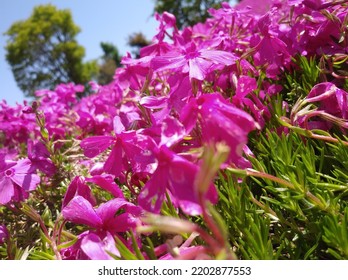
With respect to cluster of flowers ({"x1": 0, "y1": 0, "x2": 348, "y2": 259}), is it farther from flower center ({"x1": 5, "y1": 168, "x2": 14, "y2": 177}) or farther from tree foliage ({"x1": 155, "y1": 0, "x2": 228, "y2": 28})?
tree foliage ({"x1": 155, "y1": 0, "x2": 228, "y2": 28})

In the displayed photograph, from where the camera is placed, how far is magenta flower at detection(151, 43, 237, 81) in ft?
3.59

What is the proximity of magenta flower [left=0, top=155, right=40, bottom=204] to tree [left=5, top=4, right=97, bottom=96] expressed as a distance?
30319 mm

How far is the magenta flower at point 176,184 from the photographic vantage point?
0.58 m

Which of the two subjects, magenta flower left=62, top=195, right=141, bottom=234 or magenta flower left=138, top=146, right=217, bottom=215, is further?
magenta flower left=62, top=195, right=141, bottom=234

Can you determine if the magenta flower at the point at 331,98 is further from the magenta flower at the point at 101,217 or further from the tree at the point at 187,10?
the tree at the point at 187,10

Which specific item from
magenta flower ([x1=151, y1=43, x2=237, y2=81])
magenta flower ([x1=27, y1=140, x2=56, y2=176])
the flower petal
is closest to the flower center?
magenta flower ([x1=27, y1=140, x2=56, y2=176])

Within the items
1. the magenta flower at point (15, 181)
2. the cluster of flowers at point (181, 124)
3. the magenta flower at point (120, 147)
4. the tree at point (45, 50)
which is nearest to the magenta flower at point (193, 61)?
the cluster of flowers at point (181, 124)

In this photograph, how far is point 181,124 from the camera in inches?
29.2

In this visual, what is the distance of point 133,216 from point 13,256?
1.27ft

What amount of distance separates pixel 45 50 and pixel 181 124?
33.3 m

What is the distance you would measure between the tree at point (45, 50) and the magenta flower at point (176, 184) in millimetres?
31119

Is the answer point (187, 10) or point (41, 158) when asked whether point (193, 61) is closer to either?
point (41, 158)

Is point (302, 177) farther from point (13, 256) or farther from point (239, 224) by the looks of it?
point (13, 256)

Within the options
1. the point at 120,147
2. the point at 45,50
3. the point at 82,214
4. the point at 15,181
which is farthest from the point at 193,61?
the point at 45,50
